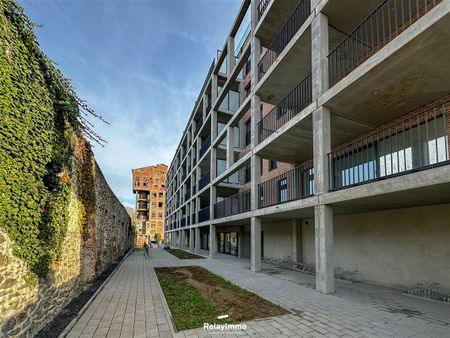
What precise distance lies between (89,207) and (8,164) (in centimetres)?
529

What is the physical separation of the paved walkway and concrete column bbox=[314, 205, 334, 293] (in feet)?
1.16

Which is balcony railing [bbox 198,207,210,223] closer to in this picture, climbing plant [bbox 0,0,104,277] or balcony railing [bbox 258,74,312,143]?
balcony railing [bbox 258,74,312,143]

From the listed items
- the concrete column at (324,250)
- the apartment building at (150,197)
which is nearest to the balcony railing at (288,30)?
the concrete column at (324,250)

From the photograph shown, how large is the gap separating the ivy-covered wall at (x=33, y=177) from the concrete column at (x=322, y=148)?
688cm

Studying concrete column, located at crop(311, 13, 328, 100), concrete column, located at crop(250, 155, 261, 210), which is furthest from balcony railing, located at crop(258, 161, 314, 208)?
concrete column, located at crop(311, 13, 328, 100)

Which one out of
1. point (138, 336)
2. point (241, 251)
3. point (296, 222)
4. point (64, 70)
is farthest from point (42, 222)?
point (241, 251)

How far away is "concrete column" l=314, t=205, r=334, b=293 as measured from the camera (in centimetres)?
773

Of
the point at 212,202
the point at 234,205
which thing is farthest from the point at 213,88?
the point at 234,205

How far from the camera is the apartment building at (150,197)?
224 ft

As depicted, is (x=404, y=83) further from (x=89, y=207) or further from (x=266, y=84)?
(x=89, y=207)

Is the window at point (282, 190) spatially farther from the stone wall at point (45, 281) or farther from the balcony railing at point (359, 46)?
the stone wall at point (45, 281)

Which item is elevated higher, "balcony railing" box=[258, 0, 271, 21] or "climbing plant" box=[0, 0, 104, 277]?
"balcony railing" box=[258, 0, 271, 21]

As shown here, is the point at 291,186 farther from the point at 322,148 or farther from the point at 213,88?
the point at 213,88

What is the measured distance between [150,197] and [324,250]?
67.1 meters
